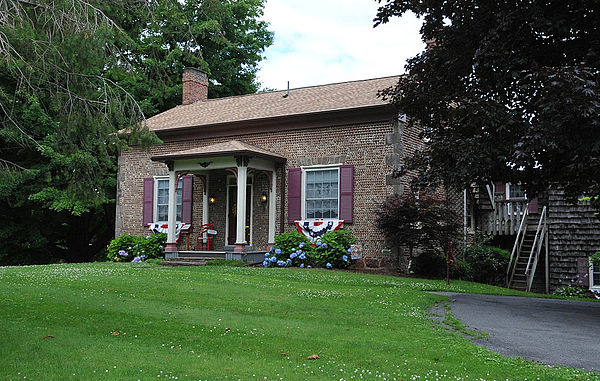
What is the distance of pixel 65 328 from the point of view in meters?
6.68

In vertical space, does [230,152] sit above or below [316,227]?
above

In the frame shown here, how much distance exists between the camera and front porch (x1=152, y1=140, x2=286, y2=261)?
16828mm

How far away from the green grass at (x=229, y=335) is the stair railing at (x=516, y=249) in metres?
8.30

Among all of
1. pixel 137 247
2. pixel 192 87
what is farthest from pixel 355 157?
pixel 192 87

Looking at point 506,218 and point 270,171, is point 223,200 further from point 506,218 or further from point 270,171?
point 506,218

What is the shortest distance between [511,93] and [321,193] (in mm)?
8483

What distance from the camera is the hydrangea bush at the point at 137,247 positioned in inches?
761

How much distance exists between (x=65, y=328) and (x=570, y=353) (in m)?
5.46

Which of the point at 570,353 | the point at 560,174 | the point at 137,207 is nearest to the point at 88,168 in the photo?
the point at 570,353

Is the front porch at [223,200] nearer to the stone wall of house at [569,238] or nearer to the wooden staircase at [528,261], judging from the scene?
the wooden staircase at [528,261]

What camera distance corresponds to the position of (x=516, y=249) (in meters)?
19.6

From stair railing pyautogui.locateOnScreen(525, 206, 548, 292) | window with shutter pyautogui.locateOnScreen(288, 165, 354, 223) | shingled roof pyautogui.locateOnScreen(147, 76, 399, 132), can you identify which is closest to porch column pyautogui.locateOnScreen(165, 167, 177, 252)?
shingled roof pyautogui.locateOnScreen(147, 76, 399, 132)

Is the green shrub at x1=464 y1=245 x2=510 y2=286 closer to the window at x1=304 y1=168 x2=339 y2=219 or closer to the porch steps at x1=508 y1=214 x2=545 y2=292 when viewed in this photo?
the porch steps at x1=508 y1=214 x2=545 y2=292

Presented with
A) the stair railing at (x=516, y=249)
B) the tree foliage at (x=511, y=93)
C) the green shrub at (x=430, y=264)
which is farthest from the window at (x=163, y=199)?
the tree foliage at (x=511, y=93)
